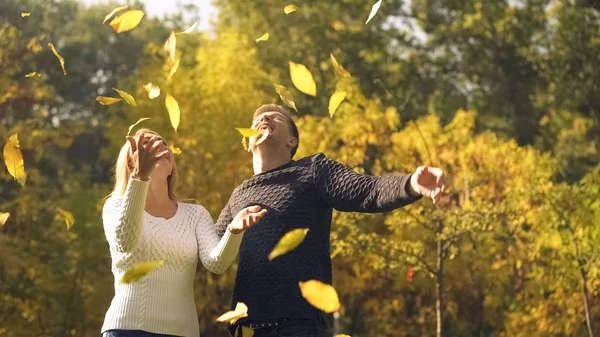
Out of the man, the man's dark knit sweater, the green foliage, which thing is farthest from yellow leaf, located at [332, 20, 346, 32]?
the man's dark knit sweater

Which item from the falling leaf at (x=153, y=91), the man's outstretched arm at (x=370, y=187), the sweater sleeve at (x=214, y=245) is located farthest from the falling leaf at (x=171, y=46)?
the man's outstretched arm at (x=370, y=187)

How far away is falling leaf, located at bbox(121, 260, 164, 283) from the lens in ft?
12.1

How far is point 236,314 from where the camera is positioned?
3.82 metres

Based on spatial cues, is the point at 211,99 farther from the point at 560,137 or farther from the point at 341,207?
the point at 341,207

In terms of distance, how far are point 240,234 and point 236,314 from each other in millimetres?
331

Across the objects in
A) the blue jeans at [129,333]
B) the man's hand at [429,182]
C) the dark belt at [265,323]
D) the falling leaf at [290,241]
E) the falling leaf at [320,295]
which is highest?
the man's hand at [429,182]

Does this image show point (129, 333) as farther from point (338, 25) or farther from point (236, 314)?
point (338, 25)

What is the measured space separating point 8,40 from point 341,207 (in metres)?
13.8

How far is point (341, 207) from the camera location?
12.7ft

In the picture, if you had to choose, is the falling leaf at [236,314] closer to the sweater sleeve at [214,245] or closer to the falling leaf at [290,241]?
the sweater sleeve at [214,245]

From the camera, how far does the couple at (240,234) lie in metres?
3.74

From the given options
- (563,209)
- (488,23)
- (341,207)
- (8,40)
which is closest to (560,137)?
(488,23)

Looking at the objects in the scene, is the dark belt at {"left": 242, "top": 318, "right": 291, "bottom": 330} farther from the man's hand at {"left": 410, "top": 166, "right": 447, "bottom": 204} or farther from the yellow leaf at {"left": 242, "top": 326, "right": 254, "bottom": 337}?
the man's hand at {"left": 410, "top": 166, "right": 447, "bottom": 204}

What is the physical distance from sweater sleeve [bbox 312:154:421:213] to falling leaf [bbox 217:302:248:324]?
1.88 feet
